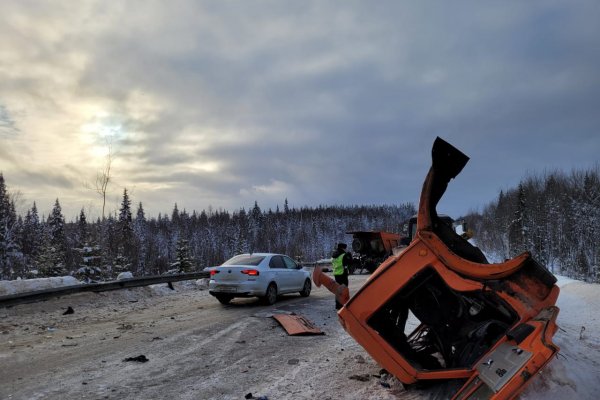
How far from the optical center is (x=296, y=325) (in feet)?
33.2

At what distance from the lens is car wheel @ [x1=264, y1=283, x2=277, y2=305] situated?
13.9 metres

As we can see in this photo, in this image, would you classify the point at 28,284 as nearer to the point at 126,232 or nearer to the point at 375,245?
the point at 375,245

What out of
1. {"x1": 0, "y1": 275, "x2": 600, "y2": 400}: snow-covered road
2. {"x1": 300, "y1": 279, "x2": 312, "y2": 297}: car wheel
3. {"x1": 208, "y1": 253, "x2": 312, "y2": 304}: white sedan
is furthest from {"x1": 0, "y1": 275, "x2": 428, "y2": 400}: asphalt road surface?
{"x1": 300, "y1": 279, "x2": 312, "y2": 297}: car wheel

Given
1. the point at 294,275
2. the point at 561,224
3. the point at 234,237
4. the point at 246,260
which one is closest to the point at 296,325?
the point at 246,260

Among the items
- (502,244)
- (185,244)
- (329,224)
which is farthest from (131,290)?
(329,224)

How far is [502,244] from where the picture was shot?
87812 millimetres

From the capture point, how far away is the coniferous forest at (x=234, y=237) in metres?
41.2

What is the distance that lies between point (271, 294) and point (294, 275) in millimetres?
2012

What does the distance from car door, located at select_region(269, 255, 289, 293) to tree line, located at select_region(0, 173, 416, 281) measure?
21.5 metres

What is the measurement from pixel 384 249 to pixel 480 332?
70.1ft

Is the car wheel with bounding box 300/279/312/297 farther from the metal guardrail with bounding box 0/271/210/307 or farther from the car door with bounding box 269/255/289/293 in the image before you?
the metal guardrail with bounding box 0/271/210/307

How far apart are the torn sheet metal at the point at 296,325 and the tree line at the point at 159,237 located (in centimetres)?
2544

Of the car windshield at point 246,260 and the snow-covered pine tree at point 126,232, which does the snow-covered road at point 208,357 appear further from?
the snow-covered pine tree at point 126,232

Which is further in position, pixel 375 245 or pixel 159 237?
pixel 159 237
